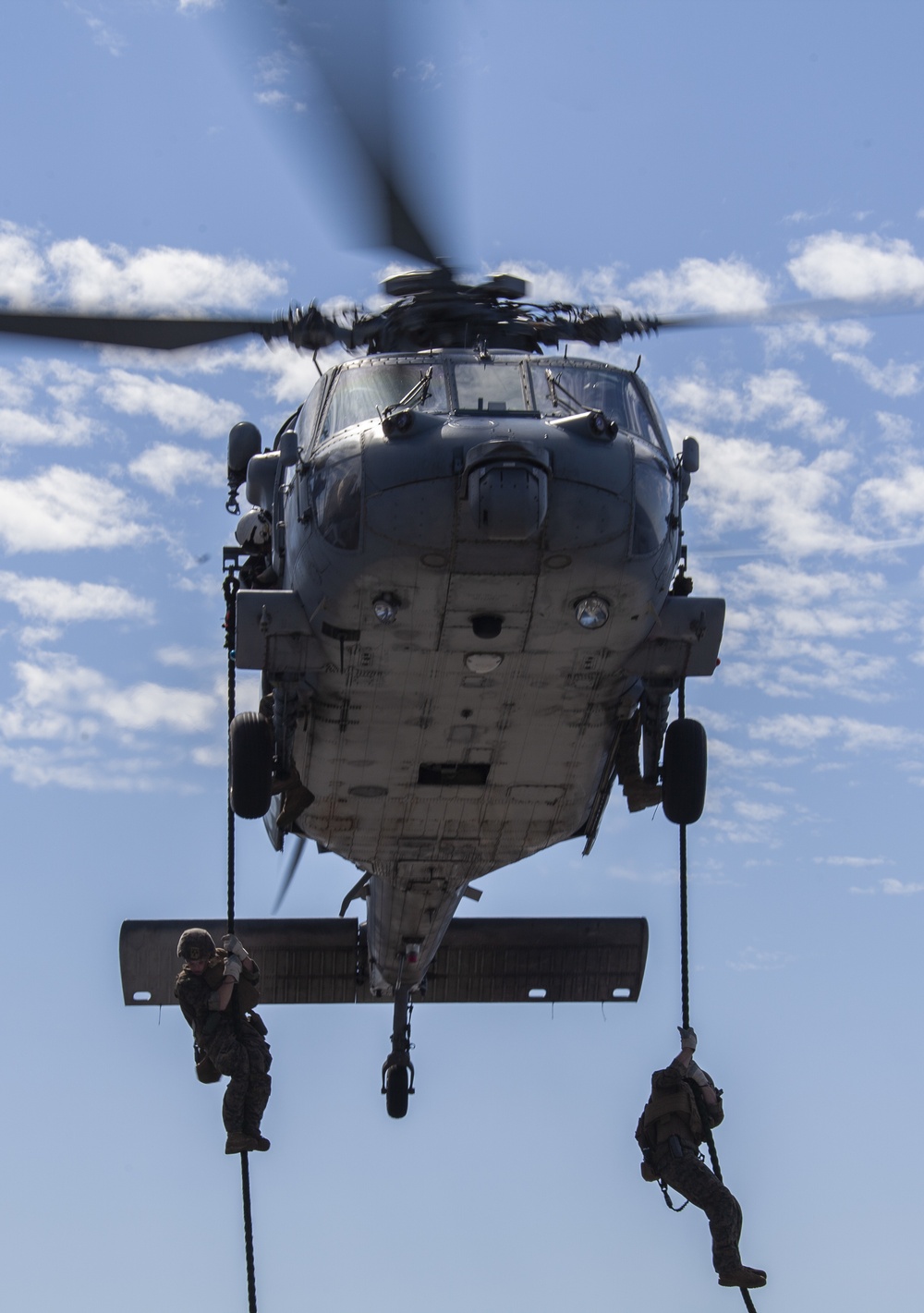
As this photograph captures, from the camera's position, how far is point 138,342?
15195 mm

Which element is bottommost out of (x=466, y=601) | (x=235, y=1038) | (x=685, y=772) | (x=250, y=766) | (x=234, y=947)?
(x=235, y=1038)

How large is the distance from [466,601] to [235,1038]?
447 centimetres

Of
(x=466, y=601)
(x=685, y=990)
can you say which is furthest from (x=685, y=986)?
(x=466, y=601)

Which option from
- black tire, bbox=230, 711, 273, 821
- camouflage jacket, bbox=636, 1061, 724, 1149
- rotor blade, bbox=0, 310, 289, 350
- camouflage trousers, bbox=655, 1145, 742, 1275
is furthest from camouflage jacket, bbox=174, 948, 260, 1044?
rotor blade, bbox=0, 310, 289, 350

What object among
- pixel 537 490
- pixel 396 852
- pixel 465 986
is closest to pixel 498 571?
pixel 537 490

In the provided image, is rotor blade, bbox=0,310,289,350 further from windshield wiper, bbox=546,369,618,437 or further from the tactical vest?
the tactical vest

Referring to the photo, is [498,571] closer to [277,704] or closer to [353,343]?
[277,704]

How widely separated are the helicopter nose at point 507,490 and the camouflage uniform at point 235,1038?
4853 mm

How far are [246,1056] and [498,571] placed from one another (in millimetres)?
4949

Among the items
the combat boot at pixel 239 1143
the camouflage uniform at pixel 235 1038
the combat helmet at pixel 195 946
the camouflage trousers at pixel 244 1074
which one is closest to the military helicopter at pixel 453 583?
the combat helmet at pixel 195 946

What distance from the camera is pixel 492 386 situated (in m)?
14.5

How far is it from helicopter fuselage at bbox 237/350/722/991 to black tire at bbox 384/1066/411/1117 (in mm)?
4113

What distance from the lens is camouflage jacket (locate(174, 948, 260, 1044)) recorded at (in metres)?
15.7

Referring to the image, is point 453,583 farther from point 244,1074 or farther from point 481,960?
point 481,960
